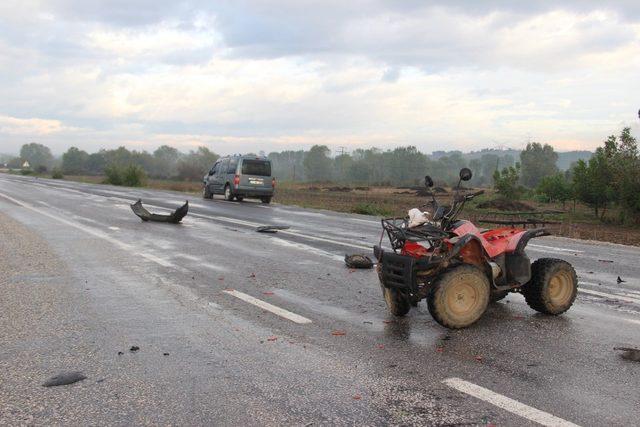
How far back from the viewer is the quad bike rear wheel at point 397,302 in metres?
5.63

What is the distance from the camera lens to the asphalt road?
3422 mm

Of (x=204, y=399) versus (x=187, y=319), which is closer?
(x=204, y=399)

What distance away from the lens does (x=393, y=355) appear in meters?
4.48

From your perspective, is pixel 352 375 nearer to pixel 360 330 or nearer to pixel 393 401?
pixel 393 401

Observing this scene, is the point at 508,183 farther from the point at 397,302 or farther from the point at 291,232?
the point at 397,302

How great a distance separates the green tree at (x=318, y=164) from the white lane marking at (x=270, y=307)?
168 metres

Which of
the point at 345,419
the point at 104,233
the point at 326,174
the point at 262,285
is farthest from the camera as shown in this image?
the point at 326,174

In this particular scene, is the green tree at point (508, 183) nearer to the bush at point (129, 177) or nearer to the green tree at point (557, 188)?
the green tree at point (557, 188)

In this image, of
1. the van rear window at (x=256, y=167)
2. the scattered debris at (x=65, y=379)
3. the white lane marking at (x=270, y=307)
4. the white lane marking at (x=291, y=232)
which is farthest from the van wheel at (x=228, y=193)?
the scattered debris at (x=65, y=379)

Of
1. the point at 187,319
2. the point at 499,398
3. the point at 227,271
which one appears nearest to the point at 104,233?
the point at 227,271

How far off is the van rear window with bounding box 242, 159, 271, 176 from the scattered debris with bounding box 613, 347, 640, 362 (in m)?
23.2

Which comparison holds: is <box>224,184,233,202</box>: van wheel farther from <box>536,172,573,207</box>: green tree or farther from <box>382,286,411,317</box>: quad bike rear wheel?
<box>382,286,411,317</box>: quad bike rear wheel

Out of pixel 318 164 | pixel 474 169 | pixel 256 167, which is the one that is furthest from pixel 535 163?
pixel 256 167

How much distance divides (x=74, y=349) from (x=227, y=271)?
372cm
